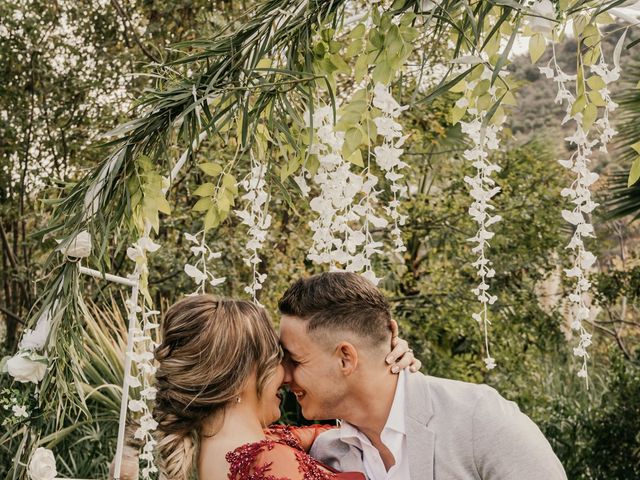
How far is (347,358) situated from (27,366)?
0.88m

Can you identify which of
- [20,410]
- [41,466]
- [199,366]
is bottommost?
[41,466]

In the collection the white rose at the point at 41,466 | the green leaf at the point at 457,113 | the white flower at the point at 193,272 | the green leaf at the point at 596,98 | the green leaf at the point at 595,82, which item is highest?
the green leaf at the point at 457,113

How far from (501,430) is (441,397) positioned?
196 millimetres

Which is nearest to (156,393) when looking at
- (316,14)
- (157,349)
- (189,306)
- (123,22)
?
(157,349)

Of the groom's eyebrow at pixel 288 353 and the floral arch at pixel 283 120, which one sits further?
the groom's eyebrow at pixel 288 353

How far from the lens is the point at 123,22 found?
598 cm

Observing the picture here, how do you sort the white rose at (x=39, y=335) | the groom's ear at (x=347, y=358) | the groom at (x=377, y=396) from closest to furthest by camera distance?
the groom at (x=377, y=396), the groom's ear at (x=347, y=358), the white rose at (x=39, y=335)

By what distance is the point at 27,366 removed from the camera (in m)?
2.25

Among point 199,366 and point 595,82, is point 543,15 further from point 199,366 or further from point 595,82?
point 199,366

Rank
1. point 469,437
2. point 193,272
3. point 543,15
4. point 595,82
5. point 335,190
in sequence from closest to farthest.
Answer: point 543,15 → point 595,82 → point 469,437 → point 193,272 → point 335,190

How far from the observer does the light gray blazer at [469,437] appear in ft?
6.38

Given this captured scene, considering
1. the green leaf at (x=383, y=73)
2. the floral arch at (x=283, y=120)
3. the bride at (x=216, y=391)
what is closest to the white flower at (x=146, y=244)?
the floral arch at (x=283, y=120)

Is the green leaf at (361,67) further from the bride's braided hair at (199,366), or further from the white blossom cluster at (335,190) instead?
the bride's braided hair at (199,366)

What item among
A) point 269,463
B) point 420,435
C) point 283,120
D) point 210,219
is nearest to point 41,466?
point 269,463
